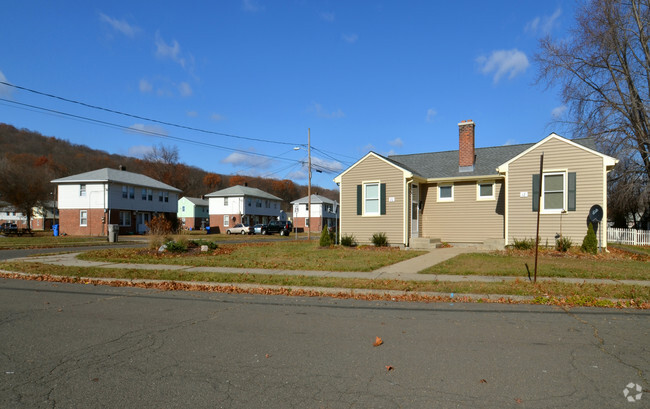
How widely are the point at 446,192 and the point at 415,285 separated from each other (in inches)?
506

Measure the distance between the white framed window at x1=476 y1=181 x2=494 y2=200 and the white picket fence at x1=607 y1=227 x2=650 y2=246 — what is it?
479 inches

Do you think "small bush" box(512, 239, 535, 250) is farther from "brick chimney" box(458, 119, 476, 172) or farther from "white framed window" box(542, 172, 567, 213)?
"brick chimney" box(458, 119, 476, 172)

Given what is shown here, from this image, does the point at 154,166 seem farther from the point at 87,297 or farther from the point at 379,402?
the point at 379,402

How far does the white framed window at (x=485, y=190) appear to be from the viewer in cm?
2073

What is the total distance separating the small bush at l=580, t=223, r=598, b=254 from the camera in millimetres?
16375

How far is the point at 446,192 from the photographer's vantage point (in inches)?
867

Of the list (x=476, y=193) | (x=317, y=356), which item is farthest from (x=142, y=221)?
(x=317, y=356)

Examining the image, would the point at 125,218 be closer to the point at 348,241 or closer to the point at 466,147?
the point at 348,241

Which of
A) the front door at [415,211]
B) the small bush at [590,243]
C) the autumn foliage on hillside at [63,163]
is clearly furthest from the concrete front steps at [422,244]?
the autumn foliage on hillside at [63,163]

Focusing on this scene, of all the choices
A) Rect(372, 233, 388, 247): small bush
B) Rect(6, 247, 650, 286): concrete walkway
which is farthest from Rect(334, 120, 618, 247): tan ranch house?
Rect(6, 247, 650, 286): concrete walkway

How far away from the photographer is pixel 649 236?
26.3 meters

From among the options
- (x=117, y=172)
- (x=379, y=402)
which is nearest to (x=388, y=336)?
(x=379, y=402)

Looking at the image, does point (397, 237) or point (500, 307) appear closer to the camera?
point (500, 307)

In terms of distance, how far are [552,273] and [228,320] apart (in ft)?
28.8
